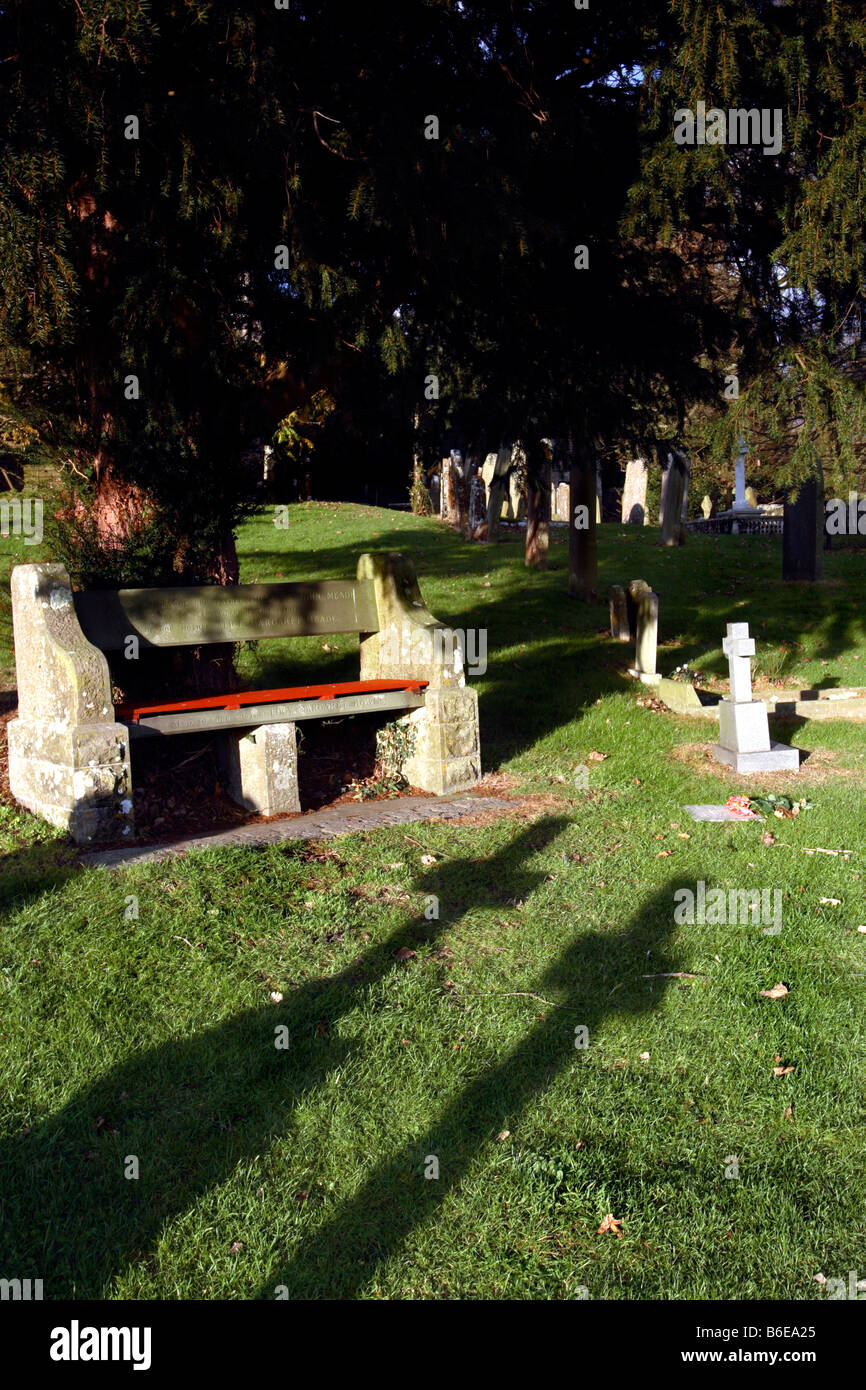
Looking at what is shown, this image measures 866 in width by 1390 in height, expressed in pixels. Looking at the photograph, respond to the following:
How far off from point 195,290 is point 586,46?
3.86m

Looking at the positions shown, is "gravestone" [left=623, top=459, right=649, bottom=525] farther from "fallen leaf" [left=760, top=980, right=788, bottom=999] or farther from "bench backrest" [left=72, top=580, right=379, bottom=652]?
"fallen leaf" [left=760, top=980, right=788, bottom=999]

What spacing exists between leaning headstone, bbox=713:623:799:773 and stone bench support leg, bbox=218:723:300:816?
3538 millimetres

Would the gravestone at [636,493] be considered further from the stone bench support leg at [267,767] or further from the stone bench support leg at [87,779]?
the stone bench support leg at [87,779]

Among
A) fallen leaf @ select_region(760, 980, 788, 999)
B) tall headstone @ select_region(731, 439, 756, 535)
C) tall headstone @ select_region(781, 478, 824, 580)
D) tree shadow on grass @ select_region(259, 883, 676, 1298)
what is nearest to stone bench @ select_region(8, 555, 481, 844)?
tree shadow on grass @ select_region(259, 883, 676, 1298)

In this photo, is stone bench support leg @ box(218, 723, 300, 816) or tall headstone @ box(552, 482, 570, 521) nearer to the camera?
stone bench support leg @ box(218, 723, 300, 816)

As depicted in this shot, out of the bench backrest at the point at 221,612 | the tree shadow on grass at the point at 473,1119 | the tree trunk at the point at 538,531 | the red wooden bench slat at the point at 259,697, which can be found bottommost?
the tree shadow on grass at the point at 473,1119

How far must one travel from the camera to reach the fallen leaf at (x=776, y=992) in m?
→ 4.64

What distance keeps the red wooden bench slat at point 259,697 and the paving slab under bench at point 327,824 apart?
0.77 metres

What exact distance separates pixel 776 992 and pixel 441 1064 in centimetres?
158

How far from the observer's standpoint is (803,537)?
55.7ft

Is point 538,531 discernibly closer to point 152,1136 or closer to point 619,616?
point 619,616

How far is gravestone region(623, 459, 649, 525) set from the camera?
96.5 feet

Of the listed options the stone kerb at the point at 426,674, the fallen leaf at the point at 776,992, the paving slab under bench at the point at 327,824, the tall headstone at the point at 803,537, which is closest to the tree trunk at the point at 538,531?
the tall headstone at the point at 803,537

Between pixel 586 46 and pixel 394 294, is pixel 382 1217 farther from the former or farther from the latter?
pixel 586 46
